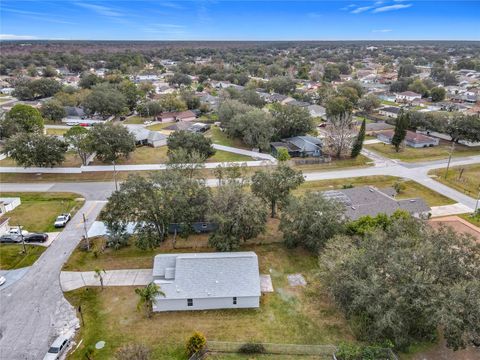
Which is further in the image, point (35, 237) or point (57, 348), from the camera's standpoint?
point (35, 237)

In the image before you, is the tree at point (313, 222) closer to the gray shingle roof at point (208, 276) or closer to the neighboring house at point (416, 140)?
the gray shingle roof at point (208, 276)

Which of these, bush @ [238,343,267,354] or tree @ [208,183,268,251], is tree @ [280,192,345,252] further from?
bush @ [238,343,267,354]

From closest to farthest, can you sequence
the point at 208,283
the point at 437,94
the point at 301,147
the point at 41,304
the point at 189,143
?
the point at 208,283
the point at 41,304
the point at 189,143
the point at 301,147
the point at 437,94

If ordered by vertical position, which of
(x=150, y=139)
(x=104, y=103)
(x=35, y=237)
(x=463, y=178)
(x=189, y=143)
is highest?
(x=104, y=103)

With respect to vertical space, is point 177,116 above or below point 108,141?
below

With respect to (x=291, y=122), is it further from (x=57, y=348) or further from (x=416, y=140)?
(x=57, y=348)

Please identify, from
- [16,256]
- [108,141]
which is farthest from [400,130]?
[16,256]
